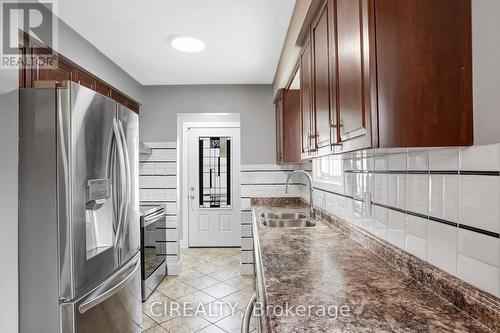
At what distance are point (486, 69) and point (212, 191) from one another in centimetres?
444

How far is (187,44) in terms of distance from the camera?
2561 mm

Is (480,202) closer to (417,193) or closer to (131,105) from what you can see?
(417,193)

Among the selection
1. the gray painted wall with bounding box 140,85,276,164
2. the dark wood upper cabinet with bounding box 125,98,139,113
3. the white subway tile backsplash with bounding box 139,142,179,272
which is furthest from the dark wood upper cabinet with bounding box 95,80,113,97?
the white subway tile backsplash with bounding box 139,142,179,272

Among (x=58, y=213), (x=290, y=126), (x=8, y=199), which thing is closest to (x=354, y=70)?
(x=58, y=213)

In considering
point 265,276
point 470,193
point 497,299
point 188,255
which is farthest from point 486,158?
point 188,255

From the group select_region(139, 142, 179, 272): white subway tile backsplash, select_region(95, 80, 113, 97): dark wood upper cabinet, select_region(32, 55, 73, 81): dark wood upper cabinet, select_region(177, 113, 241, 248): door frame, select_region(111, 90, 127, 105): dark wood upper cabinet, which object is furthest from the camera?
select_region(177, 113, 241, 248): door frame

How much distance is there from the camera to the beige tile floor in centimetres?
248

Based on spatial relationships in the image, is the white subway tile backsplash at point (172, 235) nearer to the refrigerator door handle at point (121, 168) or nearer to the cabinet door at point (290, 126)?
the cabinet door at point (290, 126)

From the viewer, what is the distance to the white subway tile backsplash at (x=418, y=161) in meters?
1.05

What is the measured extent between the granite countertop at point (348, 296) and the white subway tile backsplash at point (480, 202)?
0.27m

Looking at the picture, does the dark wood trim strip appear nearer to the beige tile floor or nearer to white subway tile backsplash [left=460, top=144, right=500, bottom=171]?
white subway tile backsplash [left=460, top=144, right=500, bottom=171]

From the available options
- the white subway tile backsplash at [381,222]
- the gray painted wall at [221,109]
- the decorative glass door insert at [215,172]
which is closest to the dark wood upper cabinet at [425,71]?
the white subway tile backsplash at [381,222]

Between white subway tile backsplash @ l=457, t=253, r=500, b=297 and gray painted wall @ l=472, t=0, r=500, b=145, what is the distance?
1.13 feet

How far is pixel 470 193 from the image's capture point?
0.84 meters
